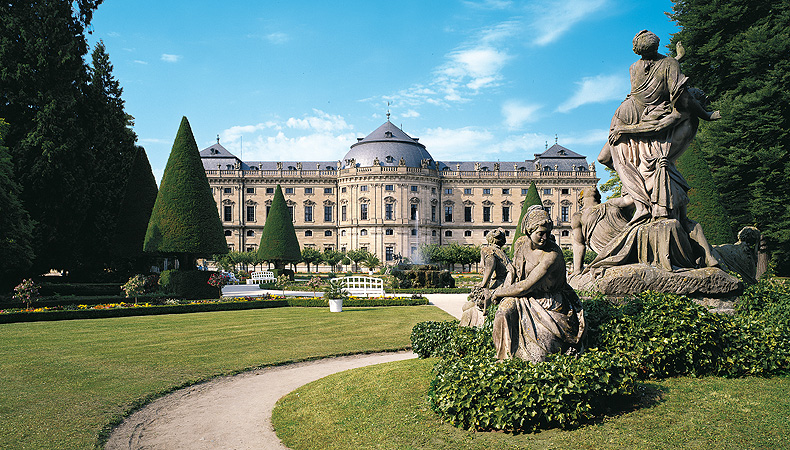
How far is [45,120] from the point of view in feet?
66.2

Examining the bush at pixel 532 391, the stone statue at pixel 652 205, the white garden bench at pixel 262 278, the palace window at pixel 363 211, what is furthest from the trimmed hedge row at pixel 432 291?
the palace window at pixel 363 211

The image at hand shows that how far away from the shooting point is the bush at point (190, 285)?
19.1m

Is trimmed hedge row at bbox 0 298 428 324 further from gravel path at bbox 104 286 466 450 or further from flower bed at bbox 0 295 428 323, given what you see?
gravel path at bbox 104 286 466 450

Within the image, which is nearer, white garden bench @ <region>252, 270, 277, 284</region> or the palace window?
white garden bench @ <region>252, 270, 277, 284</region>

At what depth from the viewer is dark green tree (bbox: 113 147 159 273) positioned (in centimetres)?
2209

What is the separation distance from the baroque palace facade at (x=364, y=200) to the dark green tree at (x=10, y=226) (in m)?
42.5

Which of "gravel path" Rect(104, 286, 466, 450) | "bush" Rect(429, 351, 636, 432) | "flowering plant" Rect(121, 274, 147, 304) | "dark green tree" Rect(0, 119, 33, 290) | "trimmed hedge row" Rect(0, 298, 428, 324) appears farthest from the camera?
"flowering plant" Rect(121, 274, 147, 304)

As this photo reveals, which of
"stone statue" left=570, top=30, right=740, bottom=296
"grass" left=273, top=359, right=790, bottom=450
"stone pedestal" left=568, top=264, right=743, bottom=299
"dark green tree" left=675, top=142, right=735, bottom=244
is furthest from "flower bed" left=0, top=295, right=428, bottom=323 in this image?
"stone pedestal" left=568, top=264, right=743, bottom=299

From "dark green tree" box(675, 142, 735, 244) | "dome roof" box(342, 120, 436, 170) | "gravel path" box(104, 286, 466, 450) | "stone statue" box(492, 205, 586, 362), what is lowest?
"gravel path" box(104, 286, 466, 450)

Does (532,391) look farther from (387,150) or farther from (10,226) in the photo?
(387,150)

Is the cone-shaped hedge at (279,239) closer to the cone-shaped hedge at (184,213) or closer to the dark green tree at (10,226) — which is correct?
the cone-shaped hedge at (184,213)

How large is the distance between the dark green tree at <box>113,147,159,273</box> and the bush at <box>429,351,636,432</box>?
2186cm

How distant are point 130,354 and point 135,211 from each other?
15.5 meters

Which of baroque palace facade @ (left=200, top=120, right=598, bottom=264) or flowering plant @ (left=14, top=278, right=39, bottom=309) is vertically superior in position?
baroque palace facade @ (left=200, top=120, right=598, bottom=264)
